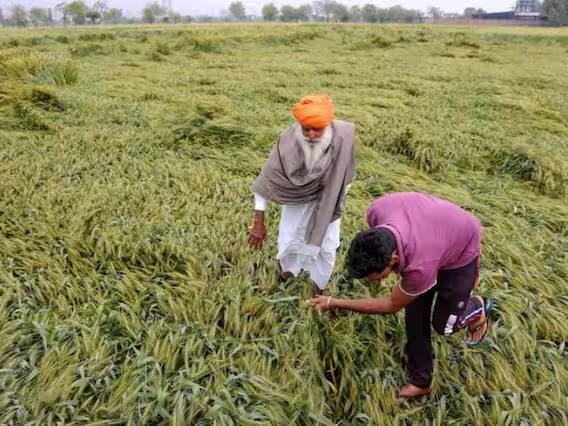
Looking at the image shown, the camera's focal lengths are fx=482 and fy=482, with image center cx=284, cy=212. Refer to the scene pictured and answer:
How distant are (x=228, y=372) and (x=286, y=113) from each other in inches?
211

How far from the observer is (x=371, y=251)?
1.87 meters

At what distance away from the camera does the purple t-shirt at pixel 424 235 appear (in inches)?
77.2

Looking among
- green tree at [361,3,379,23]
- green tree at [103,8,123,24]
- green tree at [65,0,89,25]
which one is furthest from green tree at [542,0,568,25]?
green tree at [65,0,89,25]

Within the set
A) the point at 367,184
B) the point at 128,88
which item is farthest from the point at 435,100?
the point at 128,88

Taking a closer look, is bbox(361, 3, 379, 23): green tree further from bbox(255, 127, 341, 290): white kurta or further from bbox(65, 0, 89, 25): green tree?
bbox(255, 127, 341, 290): white kurta

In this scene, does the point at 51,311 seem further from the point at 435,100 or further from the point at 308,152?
the point at 435,100

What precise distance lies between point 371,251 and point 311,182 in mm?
910

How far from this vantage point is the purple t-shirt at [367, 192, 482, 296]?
196 centimetres

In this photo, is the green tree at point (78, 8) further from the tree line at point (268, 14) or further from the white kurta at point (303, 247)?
the white kurta at point (303, 247)

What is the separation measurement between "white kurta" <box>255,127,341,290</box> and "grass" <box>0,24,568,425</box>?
0.15 meters

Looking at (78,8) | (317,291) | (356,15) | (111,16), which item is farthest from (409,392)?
(356,15)

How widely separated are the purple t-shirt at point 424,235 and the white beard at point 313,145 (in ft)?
1.84

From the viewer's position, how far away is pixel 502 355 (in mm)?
2668

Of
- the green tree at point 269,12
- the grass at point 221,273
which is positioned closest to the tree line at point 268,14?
the green tree at point 269,12
